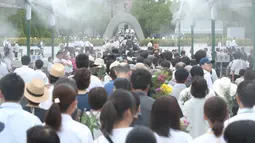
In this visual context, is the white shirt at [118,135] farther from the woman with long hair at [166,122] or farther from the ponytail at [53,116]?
the ponytail at [53,116]

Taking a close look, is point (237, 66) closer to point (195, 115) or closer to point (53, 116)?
point (195, 115)

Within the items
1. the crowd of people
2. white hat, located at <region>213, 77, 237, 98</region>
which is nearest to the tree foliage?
white hat, located at <region>213, 77, 237, 98</region>

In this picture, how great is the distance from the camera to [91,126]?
19.2 feet

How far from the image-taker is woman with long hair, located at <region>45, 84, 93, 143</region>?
16.3 ft

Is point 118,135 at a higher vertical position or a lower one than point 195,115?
higher

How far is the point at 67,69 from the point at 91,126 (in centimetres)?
932

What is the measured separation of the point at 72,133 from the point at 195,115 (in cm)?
250

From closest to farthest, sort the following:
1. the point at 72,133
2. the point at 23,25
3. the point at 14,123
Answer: the point at 72,133 < the point at 14,123 < the point at 23,25

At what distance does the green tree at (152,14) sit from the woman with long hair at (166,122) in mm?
75667

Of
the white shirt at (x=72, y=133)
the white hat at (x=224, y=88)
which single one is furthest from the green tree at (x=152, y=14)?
the white shirt at (x=72, y=133)

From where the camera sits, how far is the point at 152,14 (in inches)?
3260

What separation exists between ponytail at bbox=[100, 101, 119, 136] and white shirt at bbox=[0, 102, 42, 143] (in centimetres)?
89

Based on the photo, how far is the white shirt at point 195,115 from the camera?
23.5ft

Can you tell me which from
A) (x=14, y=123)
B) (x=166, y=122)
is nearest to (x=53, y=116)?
(x=14, y=123)
